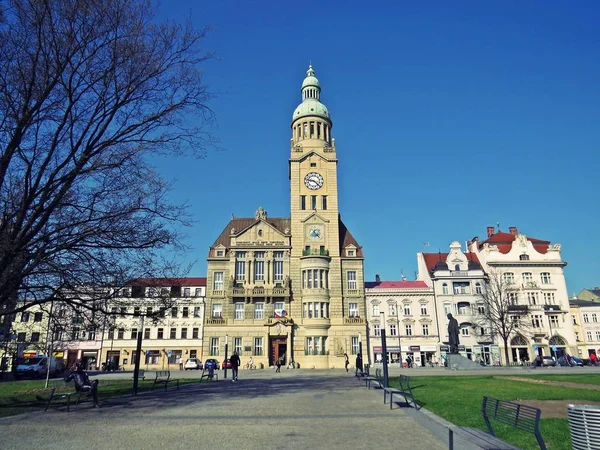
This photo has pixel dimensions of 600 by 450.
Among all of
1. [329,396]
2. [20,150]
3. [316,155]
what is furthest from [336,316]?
[20,150]

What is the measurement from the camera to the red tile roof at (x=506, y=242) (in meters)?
64.2

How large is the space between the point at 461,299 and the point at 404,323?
8.67 metres

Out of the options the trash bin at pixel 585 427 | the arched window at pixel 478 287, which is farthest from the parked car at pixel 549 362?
the trash bin at pixel 585 427

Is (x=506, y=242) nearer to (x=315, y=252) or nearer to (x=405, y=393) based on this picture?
(x=315, y=252)

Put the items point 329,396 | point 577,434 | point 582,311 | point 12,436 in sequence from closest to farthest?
point 577,434, point 12,436, point 329,396, point 582,311

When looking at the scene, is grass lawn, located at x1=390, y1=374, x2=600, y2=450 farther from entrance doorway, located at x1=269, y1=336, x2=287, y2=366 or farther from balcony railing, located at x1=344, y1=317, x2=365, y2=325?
entrance doorway, located at x1=269, y1=336, x2=287, y2=366

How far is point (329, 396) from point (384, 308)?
44.2 meters

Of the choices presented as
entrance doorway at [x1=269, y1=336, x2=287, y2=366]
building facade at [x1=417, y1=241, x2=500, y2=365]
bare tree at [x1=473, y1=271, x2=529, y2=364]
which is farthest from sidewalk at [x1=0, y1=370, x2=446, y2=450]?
building facade at [x1=417, y1=241, x2=500, y2=365]

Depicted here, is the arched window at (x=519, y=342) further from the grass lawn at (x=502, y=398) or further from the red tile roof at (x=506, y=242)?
the grass lawn at (x=502, y=398)

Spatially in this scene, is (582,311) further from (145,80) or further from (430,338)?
(145,80)

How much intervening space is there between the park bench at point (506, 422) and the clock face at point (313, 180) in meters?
→ 51.4

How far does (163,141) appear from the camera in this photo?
1553cm

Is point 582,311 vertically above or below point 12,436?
above

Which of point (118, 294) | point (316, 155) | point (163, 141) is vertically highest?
point (316, 155)
